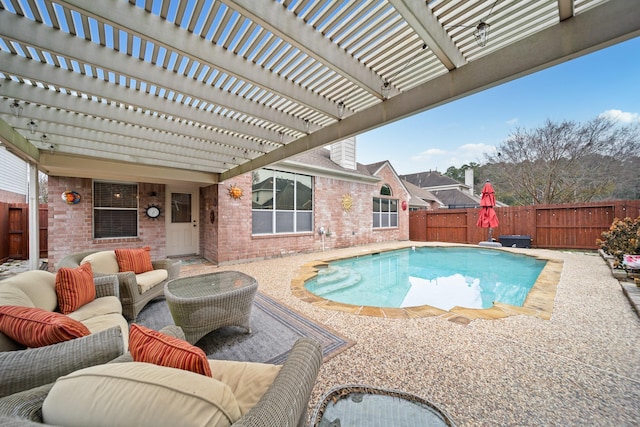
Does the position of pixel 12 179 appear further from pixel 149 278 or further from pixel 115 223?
pixel 149 278

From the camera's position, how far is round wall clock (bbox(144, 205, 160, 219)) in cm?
770

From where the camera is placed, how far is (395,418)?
1667 mm

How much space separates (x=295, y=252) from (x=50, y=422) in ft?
27.3

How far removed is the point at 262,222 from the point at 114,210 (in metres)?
4.38

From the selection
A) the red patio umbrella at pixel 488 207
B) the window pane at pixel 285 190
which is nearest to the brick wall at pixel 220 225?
the window pane at pixel 285 190

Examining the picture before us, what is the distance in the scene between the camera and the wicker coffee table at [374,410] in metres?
1.63

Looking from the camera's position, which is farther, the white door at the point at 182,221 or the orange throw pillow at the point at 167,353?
the white door at the point at 182,221

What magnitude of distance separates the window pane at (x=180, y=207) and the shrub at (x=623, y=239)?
39.6 feet

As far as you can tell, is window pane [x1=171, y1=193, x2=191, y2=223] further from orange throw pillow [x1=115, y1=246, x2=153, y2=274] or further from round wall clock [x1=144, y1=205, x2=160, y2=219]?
orange throw pillow [x1=115, y1=246, x2=153, y2=274]

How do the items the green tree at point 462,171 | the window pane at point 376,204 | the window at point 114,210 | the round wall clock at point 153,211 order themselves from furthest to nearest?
1. the green tree at point 462,171
2. the window pane at point 376,204
3. the round wall clock at point 153,211
4. the window at point 114,210

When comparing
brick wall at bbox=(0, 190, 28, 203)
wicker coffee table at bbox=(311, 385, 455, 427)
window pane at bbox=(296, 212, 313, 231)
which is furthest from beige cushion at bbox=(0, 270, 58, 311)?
brick wall at bbox=(0, 190, 28, 203)

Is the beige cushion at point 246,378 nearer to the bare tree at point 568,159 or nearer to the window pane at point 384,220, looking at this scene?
the window pane at point 384,220

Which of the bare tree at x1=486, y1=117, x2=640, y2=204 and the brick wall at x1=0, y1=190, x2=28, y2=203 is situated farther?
the bare tree at x1=486, y1=117, x2=640, y2=204

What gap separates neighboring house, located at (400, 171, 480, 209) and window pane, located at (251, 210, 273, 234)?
64.7 feet
